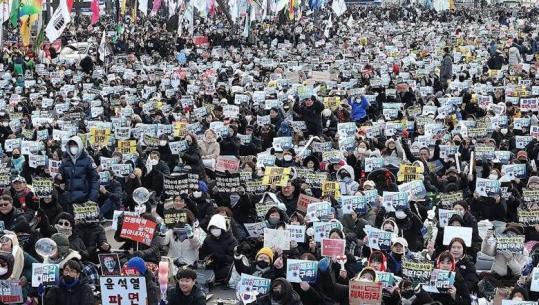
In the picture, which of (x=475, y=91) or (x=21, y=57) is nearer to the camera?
(x=475, y=91)

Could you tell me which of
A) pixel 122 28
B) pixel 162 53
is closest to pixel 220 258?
pixel 162 53

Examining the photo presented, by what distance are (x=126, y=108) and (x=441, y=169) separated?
7.49 metres

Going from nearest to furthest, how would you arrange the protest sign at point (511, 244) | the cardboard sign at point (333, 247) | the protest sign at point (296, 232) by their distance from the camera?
the cardboard sign at point (333, 247), the protest sign at point (511, 244), the protest sign at point (296, 232)

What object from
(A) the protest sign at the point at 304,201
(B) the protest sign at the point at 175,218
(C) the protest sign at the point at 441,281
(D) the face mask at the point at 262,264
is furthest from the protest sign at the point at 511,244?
(B) the protest sign at the point at 175,218

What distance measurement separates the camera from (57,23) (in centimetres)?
2766

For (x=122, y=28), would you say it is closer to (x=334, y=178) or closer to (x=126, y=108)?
(x=126, y=108)

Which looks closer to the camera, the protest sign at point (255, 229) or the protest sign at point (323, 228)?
the protest sign at point (323, 228)

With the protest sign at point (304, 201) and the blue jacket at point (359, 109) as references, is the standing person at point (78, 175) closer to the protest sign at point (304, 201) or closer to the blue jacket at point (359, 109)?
the protest sign at point (304, 201)

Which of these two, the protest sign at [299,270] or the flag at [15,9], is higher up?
the flag at [15,9]

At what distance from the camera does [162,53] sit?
3941cm

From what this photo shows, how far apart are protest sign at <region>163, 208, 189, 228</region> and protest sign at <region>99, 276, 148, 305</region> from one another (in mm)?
3083

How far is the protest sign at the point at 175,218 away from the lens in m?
11.1

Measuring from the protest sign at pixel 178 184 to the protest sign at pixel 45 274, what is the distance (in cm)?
384

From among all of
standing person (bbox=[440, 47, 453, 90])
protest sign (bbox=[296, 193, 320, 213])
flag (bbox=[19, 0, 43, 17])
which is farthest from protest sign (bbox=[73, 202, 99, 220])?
flag (bbox=[19, 0, 43, 17])
